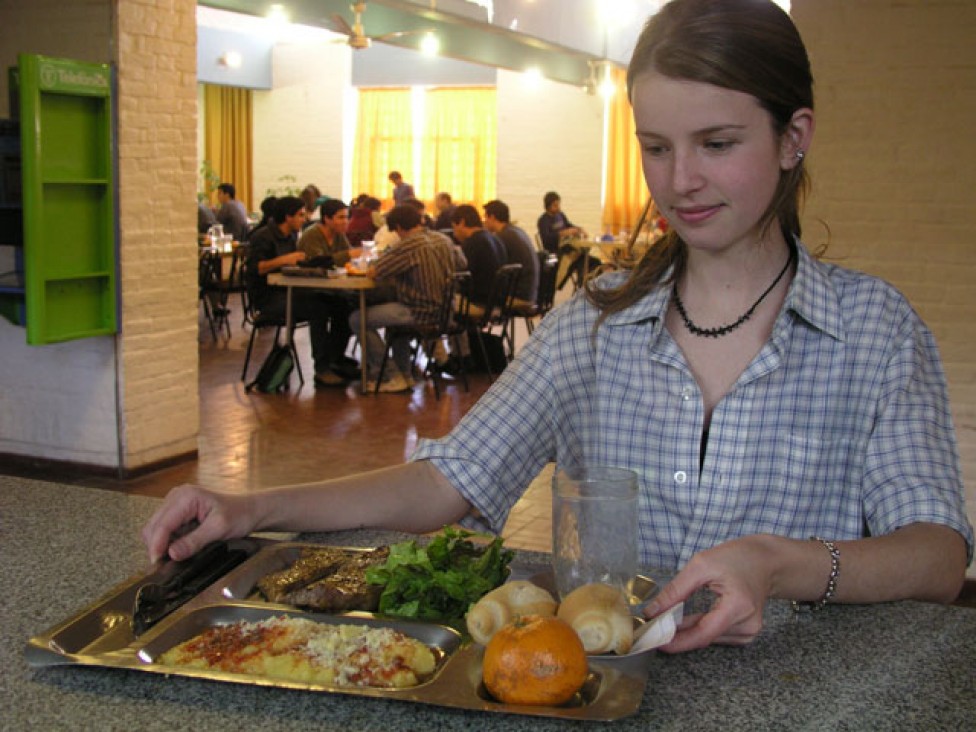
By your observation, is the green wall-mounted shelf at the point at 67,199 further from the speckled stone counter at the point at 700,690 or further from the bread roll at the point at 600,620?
the bread roll at the point at 600,620

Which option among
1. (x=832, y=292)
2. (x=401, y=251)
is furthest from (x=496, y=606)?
(x=401, y=251)

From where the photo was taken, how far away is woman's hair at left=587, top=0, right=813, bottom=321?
1.33m

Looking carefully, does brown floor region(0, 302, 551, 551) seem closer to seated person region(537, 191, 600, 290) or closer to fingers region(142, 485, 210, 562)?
fingers region(142, 485, 210, 562)

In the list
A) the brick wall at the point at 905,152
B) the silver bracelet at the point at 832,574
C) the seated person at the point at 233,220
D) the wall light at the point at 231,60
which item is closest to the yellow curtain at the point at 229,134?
the wall light at the point at 231,60

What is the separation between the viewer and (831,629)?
125cm

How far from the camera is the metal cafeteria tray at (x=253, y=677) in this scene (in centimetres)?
101

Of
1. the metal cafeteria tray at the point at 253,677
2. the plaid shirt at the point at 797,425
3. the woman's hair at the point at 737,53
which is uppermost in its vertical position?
the woman's hair at the point at 737,53

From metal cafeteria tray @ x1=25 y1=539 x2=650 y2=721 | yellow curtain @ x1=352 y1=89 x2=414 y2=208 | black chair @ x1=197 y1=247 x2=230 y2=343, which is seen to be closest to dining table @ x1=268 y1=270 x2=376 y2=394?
black chair @ x1=197 y1=247 x2=230 y2=343

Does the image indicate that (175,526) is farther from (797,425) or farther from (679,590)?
(797,425)

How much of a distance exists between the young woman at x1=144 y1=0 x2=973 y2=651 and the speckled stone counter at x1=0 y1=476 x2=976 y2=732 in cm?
6

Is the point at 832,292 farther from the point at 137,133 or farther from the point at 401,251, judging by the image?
the point at 401,251

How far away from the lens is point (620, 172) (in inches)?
605

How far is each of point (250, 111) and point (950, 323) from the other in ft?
49.5

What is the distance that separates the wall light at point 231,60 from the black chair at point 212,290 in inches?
271
